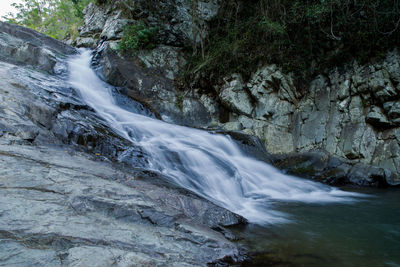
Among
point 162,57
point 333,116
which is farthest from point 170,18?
point 333,116

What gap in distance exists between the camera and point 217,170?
6.12 m

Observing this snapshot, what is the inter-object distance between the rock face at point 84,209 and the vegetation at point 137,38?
23.6 feet

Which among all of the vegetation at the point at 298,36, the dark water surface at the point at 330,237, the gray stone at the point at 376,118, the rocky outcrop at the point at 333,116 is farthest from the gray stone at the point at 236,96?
the dark water surface at the point at 330,237

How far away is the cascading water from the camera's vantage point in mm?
5133

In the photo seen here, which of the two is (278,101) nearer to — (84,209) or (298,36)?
(298,36)

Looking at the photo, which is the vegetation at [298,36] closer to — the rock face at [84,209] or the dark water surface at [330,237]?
the dark water surface at [330,237]

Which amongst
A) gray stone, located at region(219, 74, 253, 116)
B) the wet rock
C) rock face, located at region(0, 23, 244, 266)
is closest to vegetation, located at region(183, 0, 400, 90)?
gray stone, located at region(219, 74, 253, 116)

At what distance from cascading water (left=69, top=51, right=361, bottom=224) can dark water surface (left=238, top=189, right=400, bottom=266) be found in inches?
18.7

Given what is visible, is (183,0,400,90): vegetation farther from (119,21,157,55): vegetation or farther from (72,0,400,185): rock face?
(119,21,157,55): vegetation

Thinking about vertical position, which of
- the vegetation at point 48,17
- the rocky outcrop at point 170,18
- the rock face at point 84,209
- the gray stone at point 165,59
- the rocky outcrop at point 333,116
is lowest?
the rock face at point 84,209

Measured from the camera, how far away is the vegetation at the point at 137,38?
11414 mm

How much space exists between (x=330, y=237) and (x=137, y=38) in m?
11.2

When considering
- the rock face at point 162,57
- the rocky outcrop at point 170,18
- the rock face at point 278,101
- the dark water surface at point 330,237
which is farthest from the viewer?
the rocky outcrop at point 170,18

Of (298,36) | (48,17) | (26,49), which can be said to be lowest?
(26,49)
